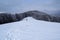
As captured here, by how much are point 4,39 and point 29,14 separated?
3.33 feet

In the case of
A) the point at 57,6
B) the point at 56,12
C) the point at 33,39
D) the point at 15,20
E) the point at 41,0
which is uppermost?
the point at 41,0

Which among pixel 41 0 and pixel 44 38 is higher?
pixel 41 0

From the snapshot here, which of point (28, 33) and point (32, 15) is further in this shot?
point (32, 15)

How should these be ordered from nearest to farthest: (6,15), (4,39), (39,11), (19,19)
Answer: (4,39)
(6,15)
(19,19)
(39,11)

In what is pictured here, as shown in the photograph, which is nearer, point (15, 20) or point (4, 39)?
point (4, 39)

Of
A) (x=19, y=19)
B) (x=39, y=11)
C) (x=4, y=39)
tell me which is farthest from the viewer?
(x=39, y=11)

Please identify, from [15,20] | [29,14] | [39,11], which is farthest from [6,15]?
[39,11]

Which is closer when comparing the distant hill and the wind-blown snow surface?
the wind-blown snow surface

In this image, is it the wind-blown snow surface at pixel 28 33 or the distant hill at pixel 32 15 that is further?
the distant hill at pixel 32 15

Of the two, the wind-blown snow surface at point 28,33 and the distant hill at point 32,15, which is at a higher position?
the distant hill at point 32,15

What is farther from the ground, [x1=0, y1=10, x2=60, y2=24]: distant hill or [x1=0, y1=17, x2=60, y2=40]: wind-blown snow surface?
[x1=0, y1=10, x2=60, y2=24]: distant hill

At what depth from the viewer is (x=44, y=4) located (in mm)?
2191

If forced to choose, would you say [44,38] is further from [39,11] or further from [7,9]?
[7,9]

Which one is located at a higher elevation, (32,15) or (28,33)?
(32,15)
